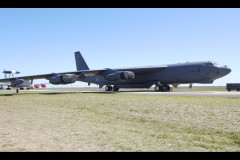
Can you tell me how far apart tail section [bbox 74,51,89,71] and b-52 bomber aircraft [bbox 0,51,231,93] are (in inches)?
194

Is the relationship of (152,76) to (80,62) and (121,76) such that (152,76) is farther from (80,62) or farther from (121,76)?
(80,62)

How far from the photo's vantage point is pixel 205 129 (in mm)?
10406

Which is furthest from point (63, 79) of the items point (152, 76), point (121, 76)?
point (152, 76)

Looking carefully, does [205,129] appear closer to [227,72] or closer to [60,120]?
[60,120]

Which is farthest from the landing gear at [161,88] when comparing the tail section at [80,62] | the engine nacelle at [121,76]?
the tail section at [80,62]

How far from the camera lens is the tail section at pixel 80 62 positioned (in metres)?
50.7

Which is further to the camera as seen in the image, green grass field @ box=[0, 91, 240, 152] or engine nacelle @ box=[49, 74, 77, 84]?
engine nacelle @ box=[49, 74, 77, 84]

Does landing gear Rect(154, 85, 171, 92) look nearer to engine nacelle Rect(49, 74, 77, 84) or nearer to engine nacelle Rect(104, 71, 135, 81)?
engine nacelle Rect(104, 71, 135, 81)

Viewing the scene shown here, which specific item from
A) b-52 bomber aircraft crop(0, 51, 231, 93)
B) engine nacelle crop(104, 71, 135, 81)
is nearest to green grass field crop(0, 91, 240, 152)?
b-52 bomber aircraft crop(0, 51, 231, 93)

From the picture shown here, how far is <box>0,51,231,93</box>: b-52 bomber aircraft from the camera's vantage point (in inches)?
1410

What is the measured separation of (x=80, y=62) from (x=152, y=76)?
15764 millimetres

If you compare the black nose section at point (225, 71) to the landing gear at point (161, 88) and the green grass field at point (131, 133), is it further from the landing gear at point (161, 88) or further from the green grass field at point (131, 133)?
the green grass field at point (131, 133)
